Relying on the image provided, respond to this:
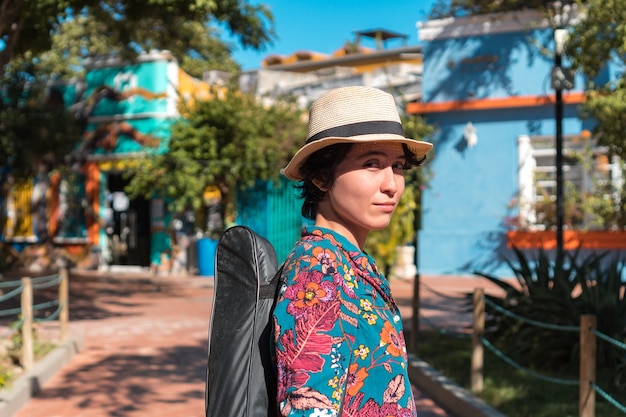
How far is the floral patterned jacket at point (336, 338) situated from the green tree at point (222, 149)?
17127 millimetres

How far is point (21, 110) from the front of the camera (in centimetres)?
2153

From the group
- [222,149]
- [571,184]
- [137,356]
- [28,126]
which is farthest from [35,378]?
[28,126]

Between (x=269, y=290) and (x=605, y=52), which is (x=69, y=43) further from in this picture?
(x=269, y=290)

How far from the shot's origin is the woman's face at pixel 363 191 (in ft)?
7.21

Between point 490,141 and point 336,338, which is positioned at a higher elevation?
point 490,141

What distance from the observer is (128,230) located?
23.4 metres

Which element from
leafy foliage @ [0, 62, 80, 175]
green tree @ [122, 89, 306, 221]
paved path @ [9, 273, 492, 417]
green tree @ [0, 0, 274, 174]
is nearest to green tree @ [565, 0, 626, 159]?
paved path @ [9, 273, 492, 417]

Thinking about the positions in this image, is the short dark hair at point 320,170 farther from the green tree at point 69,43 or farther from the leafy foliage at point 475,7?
the leafy foliage at point 475,7

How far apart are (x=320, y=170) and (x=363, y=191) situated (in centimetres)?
15

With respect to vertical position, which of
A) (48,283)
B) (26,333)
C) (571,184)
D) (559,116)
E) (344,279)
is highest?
A: (559,116)

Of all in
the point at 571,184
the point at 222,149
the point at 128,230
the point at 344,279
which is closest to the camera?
the point at 344,279

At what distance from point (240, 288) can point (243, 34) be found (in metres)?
11.7

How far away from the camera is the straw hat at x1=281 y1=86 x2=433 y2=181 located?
2.20 m

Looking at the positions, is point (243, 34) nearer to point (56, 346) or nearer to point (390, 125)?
point (56, 346)
